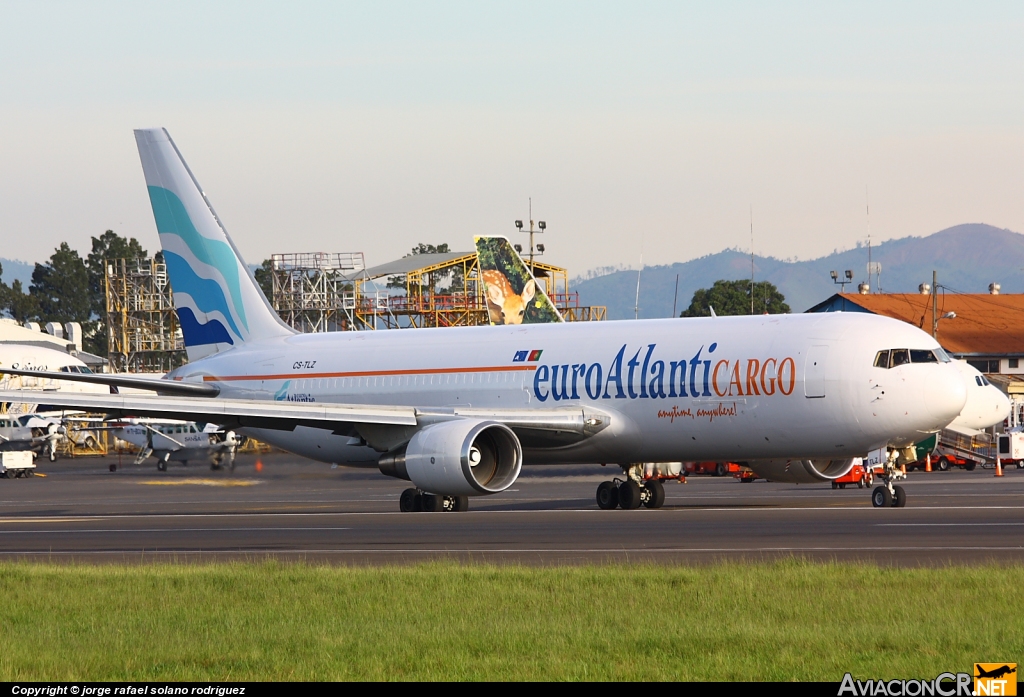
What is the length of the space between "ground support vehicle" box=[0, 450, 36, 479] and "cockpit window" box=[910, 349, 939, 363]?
48386 mm

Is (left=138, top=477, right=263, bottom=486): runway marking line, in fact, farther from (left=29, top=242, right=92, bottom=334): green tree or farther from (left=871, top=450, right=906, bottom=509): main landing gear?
(left=29, top=242, right=92, bottom=334): green tree

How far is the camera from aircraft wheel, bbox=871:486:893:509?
99.2 feet

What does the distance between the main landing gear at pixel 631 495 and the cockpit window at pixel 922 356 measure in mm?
6783

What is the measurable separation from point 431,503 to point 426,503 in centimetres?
12

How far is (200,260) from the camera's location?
41219 mm

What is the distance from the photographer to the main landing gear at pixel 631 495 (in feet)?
111

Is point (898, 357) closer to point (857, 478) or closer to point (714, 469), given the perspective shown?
point (857, 478)

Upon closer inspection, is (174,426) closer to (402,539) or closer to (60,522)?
(60,522)

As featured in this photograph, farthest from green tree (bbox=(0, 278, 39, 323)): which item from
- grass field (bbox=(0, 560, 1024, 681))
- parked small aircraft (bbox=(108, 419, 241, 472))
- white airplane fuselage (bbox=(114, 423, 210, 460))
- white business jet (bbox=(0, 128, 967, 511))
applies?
grass field (bbox=(0, 560, 1024, 681))

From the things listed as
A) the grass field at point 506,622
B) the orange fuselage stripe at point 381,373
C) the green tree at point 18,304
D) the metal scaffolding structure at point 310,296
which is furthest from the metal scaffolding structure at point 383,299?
the green tree at point 18,304

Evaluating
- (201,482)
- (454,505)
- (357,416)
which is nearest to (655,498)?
(454,505)

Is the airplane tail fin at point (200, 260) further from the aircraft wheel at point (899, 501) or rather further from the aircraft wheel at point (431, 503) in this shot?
the aircraft wheel at point (899, 501)

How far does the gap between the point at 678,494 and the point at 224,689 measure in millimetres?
32490

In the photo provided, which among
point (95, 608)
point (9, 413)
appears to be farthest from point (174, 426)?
point (95, 608)
